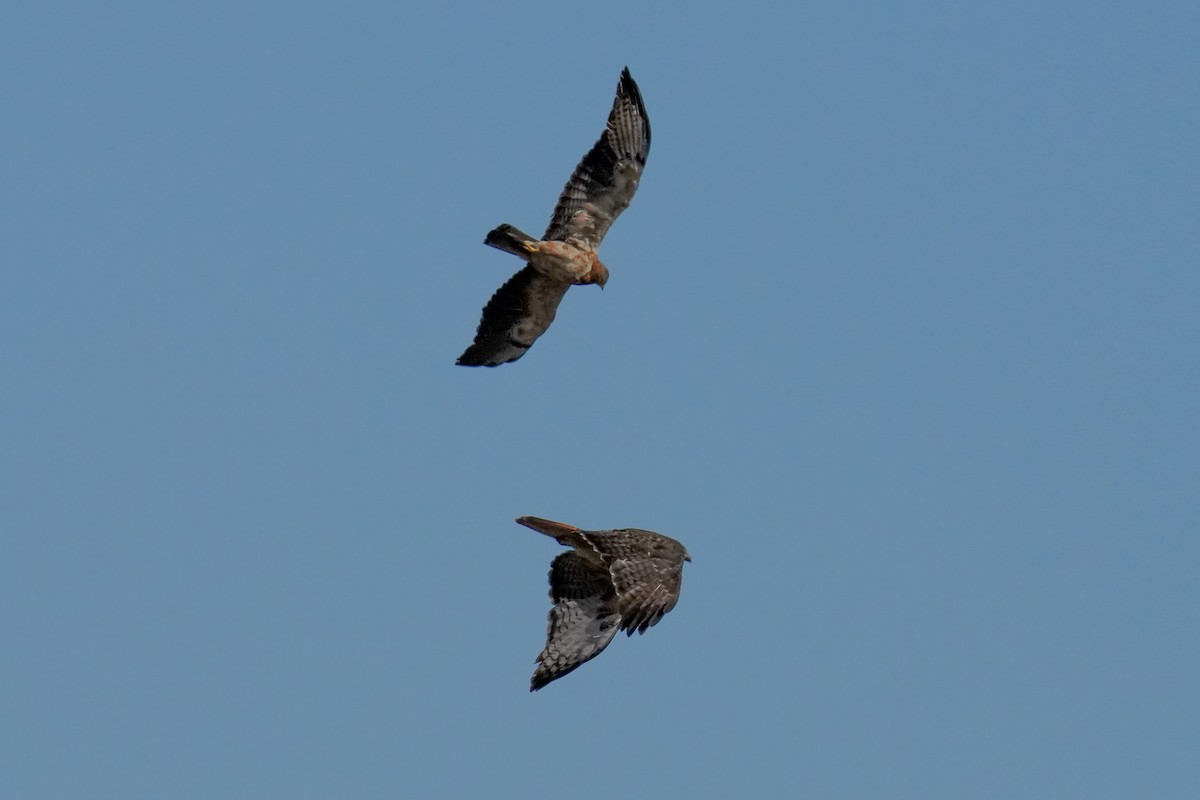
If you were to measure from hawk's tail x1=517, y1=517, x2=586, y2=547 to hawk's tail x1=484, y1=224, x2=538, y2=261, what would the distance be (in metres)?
3.09

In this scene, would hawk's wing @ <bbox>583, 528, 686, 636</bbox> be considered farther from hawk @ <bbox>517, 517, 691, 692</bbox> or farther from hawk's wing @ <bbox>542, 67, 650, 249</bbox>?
hawk's wing @ <bbox>542, 67, 650, 249</bbox>

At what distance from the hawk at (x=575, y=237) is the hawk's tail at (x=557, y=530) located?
3.28 m

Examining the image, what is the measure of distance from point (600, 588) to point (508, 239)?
377cm

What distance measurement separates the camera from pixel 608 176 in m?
21.2

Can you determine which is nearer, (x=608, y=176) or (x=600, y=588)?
(x=600, y=588)

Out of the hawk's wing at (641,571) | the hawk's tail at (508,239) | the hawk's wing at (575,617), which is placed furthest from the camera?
the hawk's tail at (508,239)

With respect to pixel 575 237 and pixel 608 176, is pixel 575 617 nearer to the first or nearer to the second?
pixel 575 237

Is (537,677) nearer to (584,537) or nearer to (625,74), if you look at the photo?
(584,537)

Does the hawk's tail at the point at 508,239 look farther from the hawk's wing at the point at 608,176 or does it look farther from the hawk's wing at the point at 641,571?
the hawk's wing at the point at 641,571

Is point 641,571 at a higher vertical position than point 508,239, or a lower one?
lower

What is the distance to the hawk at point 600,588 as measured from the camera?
17531 mm

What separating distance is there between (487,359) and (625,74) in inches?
126

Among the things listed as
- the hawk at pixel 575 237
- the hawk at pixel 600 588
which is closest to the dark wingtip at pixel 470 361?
the hawk at pixel 575 237

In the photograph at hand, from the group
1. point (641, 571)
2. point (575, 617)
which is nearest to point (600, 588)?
point (575, 617)
